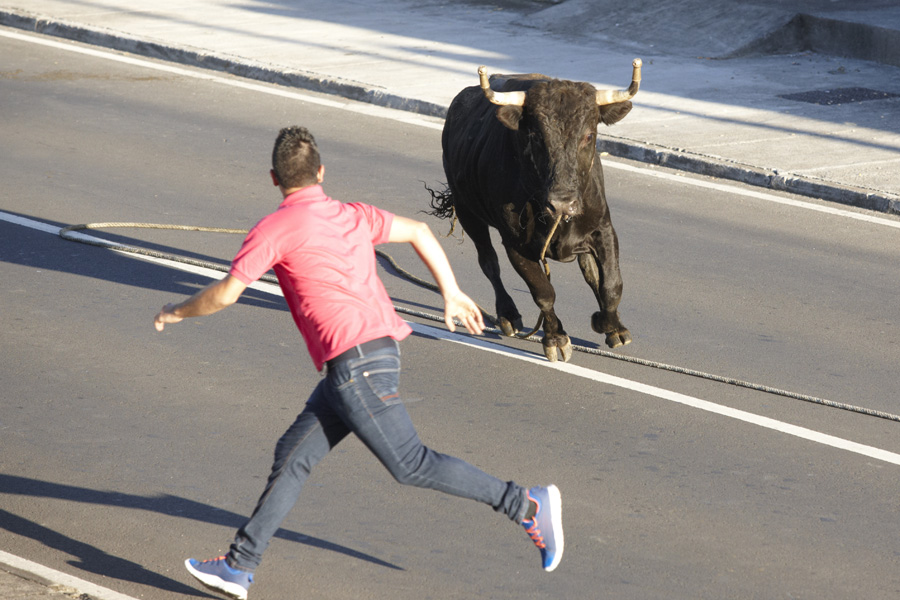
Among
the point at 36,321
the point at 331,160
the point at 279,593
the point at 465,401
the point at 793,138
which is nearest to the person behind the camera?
the point at 279,593

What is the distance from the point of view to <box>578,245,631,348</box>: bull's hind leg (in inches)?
329

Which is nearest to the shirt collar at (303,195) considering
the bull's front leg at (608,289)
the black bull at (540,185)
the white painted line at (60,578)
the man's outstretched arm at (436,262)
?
the man's outstretched arm at (436,262)

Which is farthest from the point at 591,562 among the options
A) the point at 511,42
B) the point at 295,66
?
the point at 511,42

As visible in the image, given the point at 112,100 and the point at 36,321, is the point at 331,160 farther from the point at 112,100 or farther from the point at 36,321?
the point at 36,321

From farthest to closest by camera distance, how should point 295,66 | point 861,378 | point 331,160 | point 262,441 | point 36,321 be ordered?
point 295,66
point 331,160
point 36,321
point 861,378
point 262,441

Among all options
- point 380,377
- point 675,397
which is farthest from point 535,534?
point 675,397

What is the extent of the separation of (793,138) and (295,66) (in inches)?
266

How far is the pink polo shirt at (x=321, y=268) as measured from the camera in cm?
494

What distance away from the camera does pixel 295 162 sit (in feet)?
16.7

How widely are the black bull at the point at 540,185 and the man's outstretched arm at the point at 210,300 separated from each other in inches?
116

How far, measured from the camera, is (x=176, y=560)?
225 inches

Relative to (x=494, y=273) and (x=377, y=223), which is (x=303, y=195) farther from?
(x=494, y=273)

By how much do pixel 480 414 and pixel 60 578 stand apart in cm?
270

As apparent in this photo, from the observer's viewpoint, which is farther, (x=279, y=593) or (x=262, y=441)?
(x=262, y=441)
